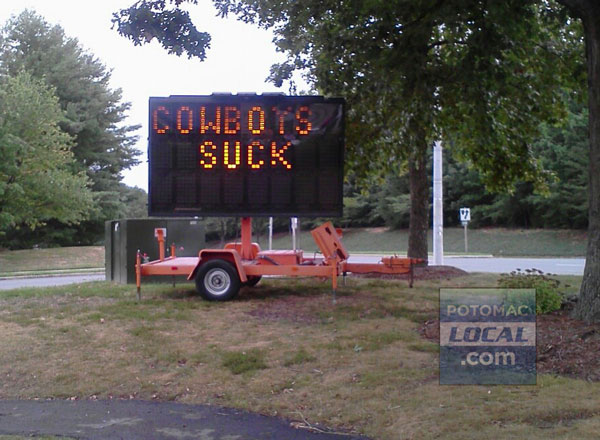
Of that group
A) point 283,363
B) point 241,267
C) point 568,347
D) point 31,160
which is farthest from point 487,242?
point 283,363

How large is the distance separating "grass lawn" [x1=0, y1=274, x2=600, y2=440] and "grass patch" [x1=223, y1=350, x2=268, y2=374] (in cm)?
2

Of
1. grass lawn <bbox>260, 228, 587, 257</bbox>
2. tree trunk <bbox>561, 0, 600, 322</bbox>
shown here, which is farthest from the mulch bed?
grass lawn <bbox>260, 228, 587, 257</bbox>

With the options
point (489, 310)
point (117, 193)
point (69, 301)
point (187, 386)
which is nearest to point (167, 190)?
point (69, 301)

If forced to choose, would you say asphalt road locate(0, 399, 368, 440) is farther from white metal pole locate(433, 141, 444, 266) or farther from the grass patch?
white metal pole locate(433, 141, 444, 266)

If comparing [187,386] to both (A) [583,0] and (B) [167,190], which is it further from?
(A) [583,0]

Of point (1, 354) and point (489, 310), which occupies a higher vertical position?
point (489, 310)

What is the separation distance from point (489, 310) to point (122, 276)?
31.8ft

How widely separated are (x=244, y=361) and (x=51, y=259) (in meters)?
30.0

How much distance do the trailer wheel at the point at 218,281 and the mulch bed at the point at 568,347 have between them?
389cm

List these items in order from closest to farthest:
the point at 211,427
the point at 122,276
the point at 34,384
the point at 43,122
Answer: the point at 211,427 → the point at 34,384 → the point at 122,276 → the point at 43,122

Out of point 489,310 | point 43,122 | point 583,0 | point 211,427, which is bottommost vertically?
point 211,427

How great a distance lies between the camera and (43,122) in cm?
3747

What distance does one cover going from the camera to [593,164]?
9.04 meters

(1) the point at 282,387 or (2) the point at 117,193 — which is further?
(2) the point at 117,193
